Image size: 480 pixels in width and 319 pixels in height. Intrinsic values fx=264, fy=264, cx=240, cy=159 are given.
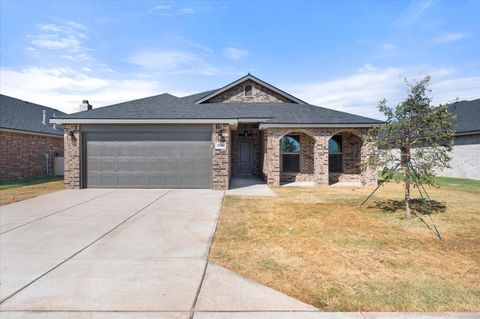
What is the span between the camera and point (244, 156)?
56.8ft

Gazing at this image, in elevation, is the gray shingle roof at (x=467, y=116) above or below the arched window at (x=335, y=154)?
above

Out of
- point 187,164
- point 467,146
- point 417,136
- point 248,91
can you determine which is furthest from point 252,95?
point 467,146

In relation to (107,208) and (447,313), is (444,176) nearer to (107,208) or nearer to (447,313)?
(447,313)

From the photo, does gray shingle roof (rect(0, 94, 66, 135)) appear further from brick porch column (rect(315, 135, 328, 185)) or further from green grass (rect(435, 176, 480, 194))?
green grass (rect(435, 176, 480, 194))

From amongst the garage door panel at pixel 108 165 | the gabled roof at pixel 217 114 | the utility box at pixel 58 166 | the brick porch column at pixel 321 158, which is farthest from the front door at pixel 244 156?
the utility box at pixel 58 166

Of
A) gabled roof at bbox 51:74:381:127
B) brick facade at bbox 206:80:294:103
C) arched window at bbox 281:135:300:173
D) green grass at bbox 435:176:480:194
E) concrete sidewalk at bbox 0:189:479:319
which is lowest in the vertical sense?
concrete sidewalk at bbox 0:189:479:319

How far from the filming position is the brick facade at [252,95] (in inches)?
690

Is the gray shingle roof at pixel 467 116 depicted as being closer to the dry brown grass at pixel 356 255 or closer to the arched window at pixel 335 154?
the arched window at pixel 335 154

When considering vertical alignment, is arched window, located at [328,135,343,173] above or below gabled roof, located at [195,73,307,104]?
below

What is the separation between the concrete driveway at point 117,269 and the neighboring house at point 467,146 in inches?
704

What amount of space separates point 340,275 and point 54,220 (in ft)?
22.2

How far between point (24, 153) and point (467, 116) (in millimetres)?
30062

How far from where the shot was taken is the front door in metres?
17.0

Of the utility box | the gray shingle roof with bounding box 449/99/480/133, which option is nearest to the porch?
the gray shingle roof with bounding box 449/99/480/133
